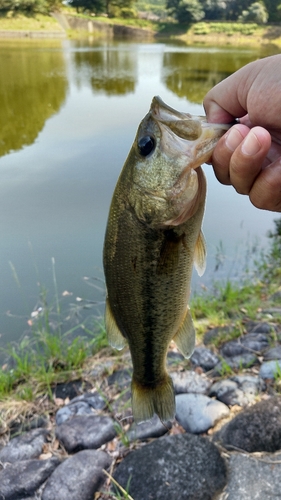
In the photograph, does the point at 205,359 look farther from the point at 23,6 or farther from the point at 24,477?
the point at 23,6

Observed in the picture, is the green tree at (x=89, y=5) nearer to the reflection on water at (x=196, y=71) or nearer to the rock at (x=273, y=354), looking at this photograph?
the reflection on water at (x=196, y=71)

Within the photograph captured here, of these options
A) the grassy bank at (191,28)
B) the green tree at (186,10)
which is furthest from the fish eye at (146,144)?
the green tree at (186,10)

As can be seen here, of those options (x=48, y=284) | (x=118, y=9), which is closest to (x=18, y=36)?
(x=118, y=9)

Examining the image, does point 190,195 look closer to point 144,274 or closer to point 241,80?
point 144,274

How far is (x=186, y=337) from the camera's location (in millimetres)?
2232

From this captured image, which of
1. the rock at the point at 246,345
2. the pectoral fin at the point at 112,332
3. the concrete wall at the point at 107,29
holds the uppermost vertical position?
the concrete wall at the point at 107,29

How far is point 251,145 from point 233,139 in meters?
0.08

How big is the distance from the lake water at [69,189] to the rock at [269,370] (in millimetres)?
2171

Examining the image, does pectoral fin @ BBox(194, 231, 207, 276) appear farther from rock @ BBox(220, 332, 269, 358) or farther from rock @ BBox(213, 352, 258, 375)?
rock @ BBox(220, 332, 269, 358)

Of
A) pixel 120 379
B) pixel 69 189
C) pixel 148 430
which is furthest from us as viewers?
pixel 69 189

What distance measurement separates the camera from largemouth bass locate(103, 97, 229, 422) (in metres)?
1.70

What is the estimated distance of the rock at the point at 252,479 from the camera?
2.44m

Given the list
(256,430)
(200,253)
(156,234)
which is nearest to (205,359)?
(256,430)

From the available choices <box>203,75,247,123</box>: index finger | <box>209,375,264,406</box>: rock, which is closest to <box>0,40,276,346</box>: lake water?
<box>209,375,264,406</box>: rock
